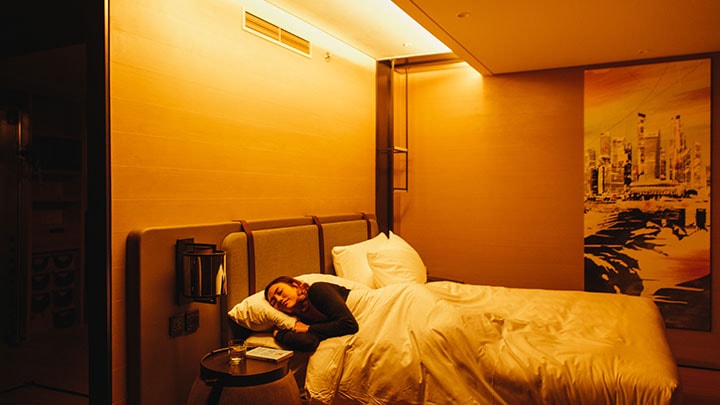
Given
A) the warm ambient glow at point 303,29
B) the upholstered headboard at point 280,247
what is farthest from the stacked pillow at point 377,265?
the warm ambient glow at point 303,29

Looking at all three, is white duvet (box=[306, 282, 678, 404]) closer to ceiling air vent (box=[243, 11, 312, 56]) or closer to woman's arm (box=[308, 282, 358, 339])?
woman's arm (box=[308, 282, 358, 339])

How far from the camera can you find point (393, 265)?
3.74m

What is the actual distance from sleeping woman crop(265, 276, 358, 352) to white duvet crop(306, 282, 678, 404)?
6 centimetres

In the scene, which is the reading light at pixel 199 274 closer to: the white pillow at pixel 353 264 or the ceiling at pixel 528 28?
the white pillow at pixel 353 264

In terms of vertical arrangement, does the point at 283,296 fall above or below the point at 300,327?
above

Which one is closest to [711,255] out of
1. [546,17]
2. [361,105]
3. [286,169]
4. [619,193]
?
[619,193]

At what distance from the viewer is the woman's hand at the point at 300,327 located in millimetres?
2723

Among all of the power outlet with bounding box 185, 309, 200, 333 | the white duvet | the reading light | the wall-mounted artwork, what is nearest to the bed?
the white duvet

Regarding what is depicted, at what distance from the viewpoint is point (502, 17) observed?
331cm

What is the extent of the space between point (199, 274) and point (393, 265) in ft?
5.20

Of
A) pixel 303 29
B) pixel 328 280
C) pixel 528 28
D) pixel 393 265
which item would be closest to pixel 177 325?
pixel 328 280

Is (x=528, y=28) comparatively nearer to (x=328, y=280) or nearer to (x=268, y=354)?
(x=328, y=280)

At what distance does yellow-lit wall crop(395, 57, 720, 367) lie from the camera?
4.62 metres

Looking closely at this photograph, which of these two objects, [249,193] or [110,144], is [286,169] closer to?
[249,193]
